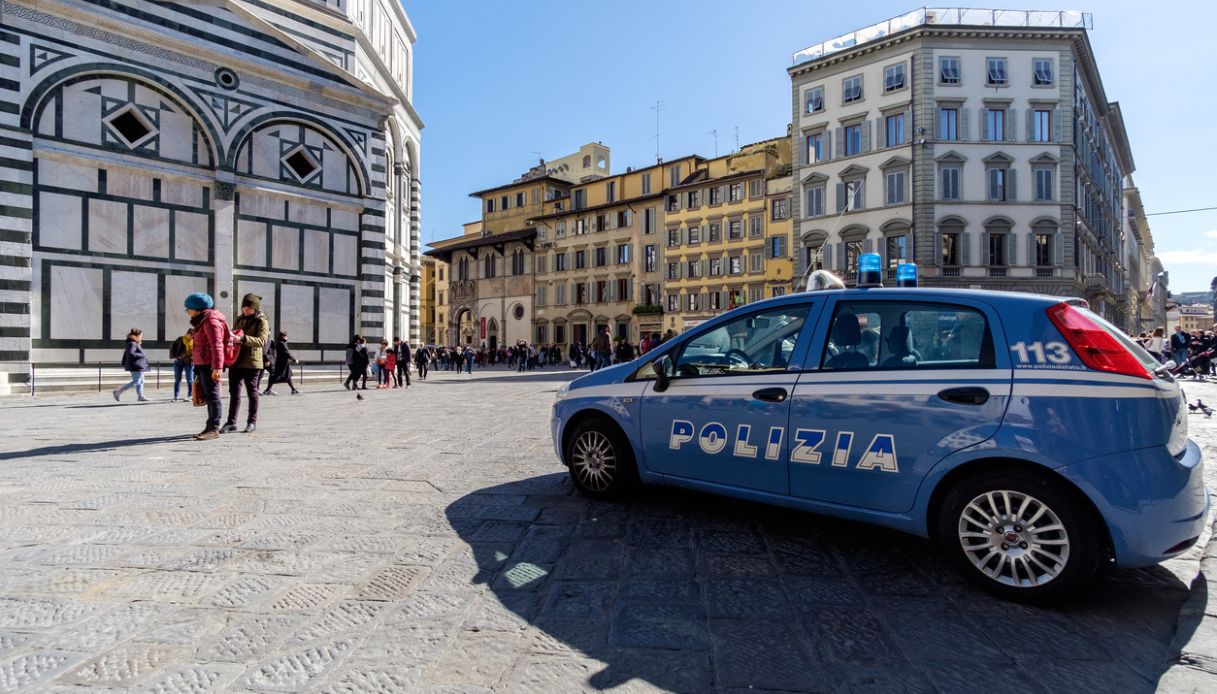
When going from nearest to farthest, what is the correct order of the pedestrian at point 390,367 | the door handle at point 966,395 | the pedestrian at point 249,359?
the door handle at point 966,395 < the pedestrian at point 249,359 < the pedestrian at point 390,367

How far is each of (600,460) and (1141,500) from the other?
121 inches

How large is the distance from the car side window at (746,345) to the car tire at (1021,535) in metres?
1.18

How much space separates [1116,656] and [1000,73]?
3901 cm

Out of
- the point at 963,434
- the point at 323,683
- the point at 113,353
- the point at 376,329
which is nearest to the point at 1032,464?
the point at 963,434

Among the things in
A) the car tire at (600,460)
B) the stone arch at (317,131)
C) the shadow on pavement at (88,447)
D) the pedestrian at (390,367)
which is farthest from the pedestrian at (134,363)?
the car tire at (600,460)

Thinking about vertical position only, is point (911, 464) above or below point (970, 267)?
below

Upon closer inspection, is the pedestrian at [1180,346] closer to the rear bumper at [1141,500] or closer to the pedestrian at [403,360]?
the rear bumper at [1141,500]

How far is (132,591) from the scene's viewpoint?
2998 millimetres

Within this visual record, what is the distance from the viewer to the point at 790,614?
2811 millimetres

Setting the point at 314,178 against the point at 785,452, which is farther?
the point at 314,178

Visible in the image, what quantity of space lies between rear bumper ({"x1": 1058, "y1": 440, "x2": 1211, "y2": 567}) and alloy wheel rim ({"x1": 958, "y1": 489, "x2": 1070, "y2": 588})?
196 mm

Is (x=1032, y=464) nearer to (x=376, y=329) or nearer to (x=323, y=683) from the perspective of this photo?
(x=323, y=683)

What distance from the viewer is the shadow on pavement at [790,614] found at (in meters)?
2.32

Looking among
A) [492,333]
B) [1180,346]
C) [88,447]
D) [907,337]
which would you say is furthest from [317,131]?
[492,333]
